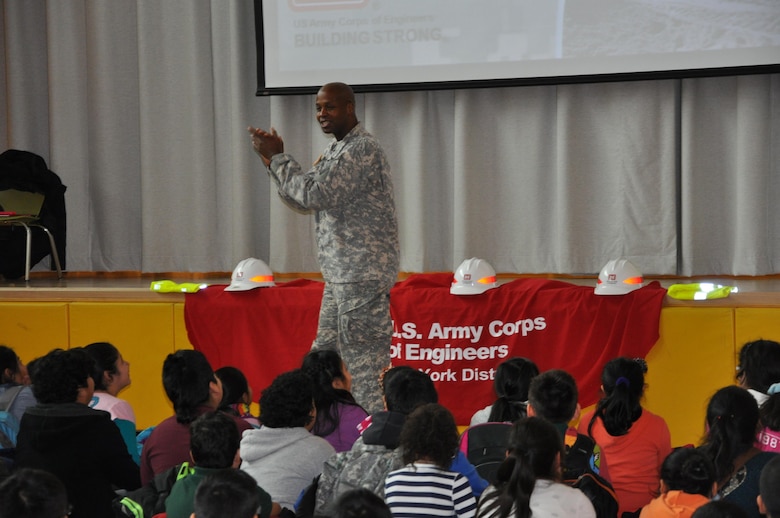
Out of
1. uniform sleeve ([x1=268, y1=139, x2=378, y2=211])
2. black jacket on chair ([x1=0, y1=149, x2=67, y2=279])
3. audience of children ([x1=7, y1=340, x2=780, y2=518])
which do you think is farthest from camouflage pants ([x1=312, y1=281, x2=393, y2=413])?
black jacket on chair ([x1=0, y1=149, x2=67, y2=279])

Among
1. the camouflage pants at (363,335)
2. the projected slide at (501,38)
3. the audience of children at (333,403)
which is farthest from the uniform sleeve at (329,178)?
the projected slide at (501,38)

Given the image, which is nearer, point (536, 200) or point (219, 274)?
point (536, 200)

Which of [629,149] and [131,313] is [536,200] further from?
[131,313]

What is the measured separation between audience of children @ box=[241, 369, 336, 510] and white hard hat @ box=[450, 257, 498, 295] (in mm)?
2217

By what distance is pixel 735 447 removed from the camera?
286 cm

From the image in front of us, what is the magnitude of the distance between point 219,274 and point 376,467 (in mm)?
5057

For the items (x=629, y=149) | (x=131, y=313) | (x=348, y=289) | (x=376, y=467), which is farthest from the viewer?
(x=629, y=149)

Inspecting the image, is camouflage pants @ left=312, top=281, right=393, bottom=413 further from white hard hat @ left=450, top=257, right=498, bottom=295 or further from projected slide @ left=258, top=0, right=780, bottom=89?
projected slide @ left=258, top=0, right=780, bottom=89

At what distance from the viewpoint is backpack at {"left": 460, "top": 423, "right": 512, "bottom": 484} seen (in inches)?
120

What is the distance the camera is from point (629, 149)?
22.1ft

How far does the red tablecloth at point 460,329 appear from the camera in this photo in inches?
197

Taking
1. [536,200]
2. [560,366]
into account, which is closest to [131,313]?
[560,366]

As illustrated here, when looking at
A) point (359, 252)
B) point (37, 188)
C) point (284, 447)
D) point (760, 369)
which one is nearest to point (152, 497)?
point (284, 447)

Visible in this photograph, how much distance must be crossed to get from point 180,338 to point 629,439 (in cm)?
303
